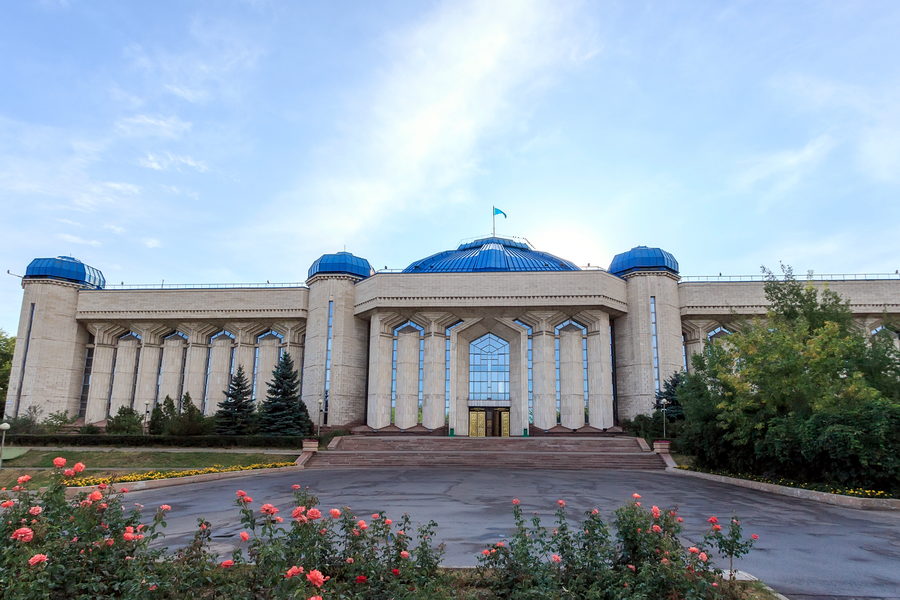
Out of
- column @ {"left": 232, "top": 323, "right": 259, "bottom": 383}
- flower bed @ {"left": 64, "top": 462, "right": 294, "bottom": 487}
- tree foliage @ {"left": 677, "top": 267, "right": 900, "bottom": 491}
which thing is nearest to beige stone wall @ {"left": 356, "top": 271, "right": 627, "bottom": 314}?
column @ {"left": 232, "top": 323, "right": 259, "bottom": 383}

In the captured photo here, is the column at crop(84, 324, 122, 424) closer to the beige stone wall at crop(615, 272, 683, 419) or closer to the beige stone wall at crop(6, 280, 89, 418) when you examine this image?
the beige stone wall at crop(6, 280, 89, 418)

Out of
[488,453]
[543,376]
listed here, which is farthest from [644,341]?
[488,453]

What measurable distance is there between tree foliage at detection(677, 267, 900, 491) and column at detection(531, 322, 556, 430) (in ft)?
36.9

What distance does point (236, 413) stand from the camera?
94.5 ft

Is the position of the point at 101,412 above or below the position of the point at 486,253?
below

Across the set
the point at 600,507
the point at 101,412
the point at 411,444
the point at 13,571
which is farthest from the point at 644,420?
the point at 101,412

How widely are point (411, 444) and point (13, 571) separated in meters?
23.5

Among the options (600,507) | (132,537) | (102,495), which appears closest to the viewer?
(132,537)

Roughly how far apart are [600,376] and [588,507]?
20894mm

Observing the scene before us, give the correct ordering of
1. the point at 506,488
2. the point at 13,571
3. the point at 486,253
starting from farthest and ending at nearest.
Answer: the point at 486,253
the point at 506,488
the point at 13,571

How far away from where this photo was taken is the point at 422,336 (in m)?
33.3

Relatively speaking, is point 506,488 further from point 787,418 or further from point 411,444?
point 411,444

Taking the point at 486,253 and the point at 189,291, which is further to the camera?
the point at 486,253

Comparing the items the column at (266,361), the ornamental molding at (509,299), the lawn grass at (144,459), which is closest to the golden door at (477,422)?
the ornamental molding at (509,299)
